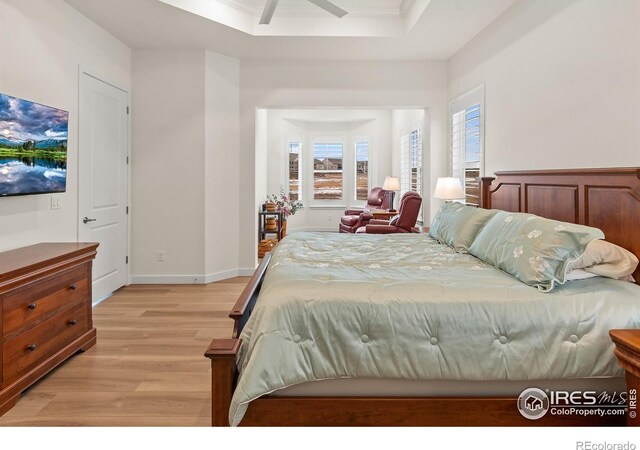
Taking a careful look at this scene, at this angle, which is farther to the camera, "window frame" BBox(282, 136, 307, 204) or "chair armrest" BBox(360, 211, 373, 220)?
"window frame" BBox(282, 136, 307, 204)

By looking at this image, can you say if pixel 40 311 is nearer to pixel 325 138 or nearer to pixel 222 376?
pixel 222 376

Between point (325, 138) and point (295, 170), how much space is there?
1066 millimetres

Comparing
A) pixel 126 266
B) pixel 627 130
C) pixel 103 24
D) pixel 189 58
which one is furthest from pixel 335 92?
pixel 627 130

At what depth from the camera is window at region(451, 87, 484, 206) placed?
4.89 metres

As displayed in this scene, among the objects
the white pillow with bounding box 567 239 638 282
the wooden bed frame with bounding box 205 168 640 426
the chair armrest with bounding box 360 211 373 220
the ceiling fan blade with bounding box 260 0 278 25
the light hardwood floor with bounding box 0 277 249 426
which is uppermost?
the ceiling fan blade with bounding box 260 0 278 25

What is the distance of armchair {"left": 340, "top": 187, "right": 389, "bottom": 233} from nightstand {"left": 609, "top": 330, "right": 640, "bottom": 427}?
5.98 metres

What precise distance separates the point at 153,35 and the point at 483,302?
4501 mm

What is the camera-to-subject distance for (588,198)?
8.94 ft

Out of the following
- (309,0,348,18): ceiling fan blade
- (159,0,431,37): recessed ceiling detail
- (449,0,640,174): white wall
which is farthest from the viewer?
(159,0,431,37): recessed ceiling detail

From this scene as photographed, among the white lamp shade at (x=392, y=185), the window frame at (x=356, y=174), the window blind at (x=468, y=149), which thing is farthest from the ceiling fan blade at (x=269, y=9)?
the window frame at (x=356, y=174)

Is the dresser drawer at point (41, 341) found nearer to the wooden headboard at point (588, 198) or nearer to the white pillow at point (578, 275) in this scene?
the white pillow at point (578, 275)

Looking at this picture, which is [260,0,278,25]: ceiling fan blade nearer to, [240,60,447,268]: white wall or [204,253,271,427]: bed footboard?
[240,60,447,268]: white wall

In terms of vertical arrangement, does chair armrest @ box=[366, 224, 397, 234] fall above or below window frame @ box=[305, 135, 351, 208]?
below

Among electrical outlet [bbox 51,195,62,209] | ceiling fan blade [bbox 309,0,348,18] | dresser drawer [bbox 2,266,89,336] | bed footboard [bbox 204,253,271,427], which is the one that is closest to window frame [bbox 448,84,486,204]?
ceiling fan blade [bbox 309,0,348,18]
